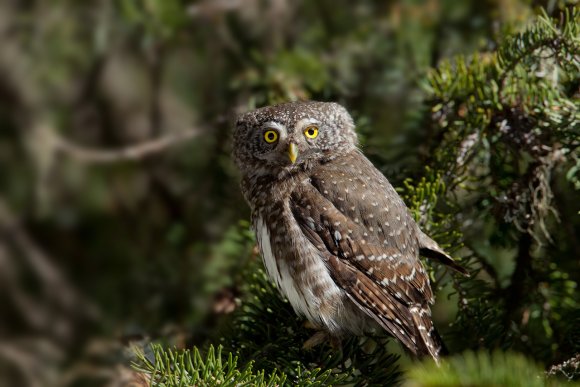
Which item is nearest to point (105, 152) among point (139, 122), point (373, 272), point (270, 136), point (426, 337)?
point (139, 122)

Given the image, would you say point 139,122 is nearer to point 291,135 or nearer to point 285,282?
point 291,135

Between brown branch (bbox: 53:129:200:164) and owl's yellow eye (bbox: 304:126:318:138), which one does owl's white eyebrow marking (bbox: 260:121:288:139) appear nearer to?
owl's yellow eye (bbox: 304:126:318:138)

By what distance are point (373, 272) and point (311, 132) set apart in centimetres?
49

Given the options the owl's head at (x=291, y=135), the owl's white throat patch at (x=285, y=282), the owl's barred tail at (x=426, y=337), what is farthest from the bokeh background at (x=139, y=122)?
the owl's barred tail at (x=426, y=337)

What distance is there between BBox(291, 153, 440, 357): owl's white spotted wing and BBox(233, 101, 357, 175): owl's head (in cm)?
12

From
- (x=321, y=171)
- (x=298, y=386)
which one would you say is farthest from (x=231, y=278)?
(x=298, y=386)

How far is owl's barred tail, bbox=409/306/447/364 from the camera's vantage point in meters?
2.04

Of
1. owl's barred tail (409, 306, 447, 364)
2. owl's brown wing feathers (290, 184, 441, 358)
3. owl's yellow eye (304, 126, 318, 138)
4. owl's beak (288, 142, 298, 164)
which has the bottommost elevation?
owl's barred tail (409, 306, 447, 364)

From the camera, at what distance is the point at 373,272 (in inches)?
84.9

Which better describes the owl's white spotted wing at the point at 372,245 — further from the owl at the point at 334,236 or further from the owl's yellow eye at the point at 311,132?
the owl's yellow eye at the point at 311,132

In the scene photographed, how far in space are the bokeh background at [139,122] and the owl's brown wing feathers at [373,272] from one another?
67 cm

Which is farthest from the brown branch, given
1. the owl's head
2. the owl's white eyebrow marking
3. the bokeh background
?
the owl's white eyebrow marking

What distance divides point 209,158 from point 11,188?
1.16m

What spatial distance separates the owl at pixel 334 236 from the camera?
210cm
